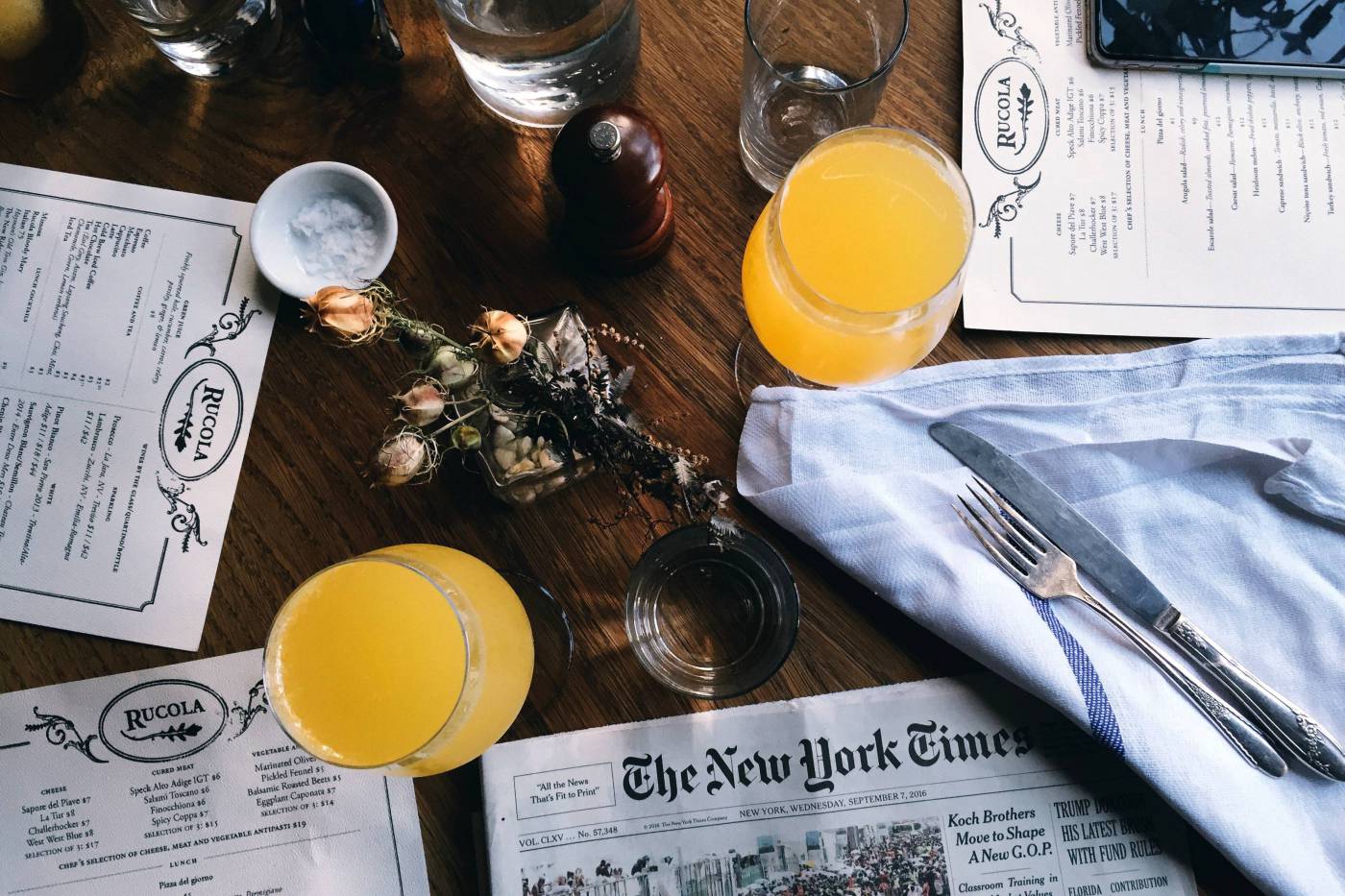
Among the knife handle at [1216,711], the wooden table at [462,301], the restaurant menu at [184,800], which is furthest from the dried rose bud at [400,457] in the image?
the knife handle at [1216,711]

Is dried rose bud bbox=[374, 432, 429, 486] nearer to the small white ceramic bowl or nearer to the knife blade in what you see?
the small white ceramic bowl

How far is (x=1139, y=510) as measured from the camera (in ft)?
2.31

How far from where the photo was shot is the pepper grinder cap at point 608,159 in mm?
607

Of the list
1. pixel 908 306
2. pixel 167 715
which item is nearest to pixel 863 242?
pixel 908 306

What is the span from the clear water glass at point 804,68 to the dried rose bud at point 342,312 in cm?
37

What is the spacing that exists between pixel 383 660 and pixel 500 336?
0.80 ft

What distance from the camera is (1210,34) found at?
29.3 inches

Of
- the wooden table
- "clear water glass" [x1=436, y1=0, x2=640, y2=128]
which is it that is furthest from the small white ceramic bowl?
"clear water glass" [x1=436, y1=0, x2=640, y2=128]

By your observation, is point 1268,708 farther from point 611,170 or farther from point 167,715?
point 167,715

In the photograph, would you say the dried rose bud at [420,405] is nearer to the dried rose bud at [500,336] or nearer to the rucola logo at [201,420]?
the dried rose bud at [500,336]

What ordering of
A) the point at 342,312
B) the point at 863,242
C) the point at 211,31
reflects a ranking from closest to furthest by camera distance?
the point at 342,312 < the point at 863,242 < the point at 211,31

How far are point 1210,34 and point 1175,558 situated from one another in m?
0.44

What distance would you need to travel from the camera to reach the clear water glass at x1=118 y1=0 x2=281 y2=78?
720 mm

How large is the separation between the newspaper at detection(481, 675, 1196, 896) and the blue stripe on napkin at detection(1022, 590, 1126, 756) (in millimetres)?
44
